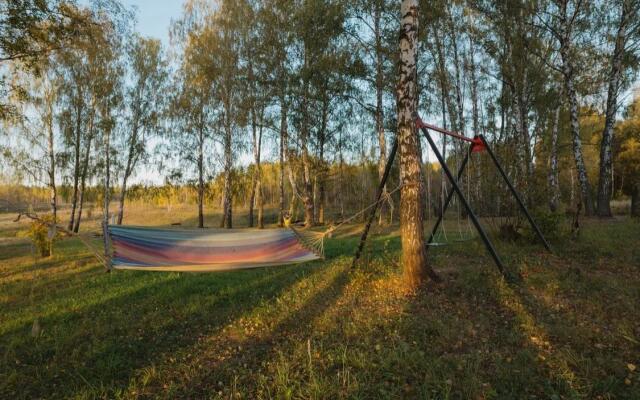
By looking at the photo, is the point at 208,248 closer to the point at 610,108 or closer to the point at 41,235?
the point at 41,235

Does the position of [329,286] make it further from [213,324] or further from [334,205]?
[334,205]

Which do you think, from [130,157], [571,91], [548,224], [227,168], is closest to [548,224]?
[548,224]

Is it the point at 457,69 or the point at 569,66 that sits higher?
the point at 457,69

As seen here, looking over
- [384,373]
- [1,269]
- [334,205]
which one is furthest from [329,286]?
[334,205]

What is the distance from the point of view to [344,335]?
3.32 meters

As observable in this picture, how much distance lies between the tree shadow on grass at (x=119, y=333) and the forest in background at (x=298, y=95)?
29.9 feet

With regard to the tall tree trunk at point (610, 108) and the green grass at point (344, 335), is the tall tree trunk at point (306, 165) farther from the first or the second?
the tall tree trunk at point (610, 108)

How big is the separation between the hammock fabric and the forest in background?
7.66 m

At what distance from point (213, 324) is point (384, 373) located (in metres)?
2.10

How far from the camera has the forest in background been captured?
12312 millimetres

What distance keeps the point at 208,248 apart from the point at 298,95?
441 inches

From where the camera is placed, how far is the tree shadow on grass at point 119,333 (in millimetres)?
2789

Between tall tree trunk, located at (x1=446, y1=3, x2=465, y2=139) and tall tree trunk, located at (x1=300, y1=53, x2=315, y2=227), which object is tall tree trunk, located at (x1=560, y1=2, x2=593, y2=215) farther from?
tall tree trunk, located at (x1=300, y1=53, x2=315, y2=227)

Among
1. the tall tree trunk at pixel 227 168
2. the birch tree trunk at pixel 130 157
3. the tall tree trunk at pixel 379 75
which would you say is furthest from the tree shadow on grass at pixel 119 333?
the birch tree trunk at pixel 130 157
